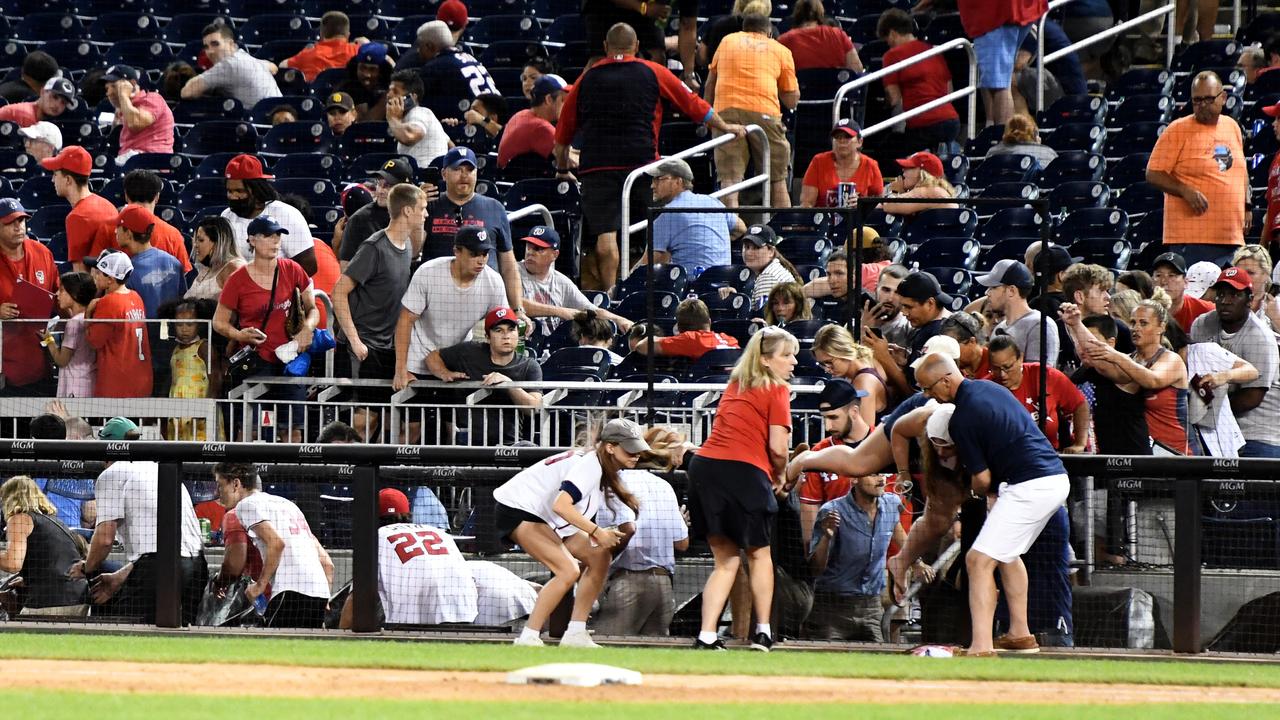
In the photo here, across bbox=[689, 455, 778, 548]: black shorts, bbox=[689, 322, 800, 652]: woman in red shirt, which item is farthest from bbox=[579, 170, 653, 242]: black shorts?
bbox=[689, 455, 778, 548]: black shorts

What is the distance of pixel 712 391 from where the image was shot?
37.1 feet

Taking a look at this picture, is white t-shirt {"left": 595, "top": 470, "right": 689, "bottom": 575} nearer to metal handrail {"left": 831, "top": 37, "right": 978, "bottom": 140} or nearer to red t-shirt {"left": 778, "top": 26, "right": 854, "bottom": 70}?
metal handrail {"left": 831, "top": 37, "right": 978, "bottom": 140}

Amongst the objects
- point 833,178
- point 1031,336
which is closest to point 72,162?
point 833,178

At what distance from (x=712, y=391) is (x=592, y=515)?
171cm

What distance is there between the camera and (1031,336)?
423 inches

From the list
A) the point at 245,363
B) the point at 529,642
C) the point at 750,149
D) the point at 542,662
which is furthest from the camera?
the point at 750,149

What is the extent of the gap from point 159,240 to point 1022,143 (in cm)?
664

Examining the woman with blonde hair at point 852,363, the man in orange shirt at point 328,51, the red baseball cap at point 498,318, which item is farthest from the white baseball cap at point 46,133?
the woman with blonde hair at point 852,363

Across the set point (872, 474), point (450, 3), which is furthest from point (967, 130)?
point (872, 474)

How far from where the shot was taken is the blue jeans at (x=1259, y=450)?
1080 centimetres

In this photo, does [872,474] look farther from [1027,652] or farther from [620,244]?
[620,244]

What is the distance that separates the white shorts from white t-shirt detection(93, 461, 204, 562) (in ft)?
13.5

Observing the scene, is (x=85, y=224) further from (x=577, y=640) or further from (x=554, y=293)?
(x=577, y=640)

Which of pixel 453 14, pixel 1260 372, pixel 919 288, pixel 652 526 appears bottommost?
pixel 652 526
